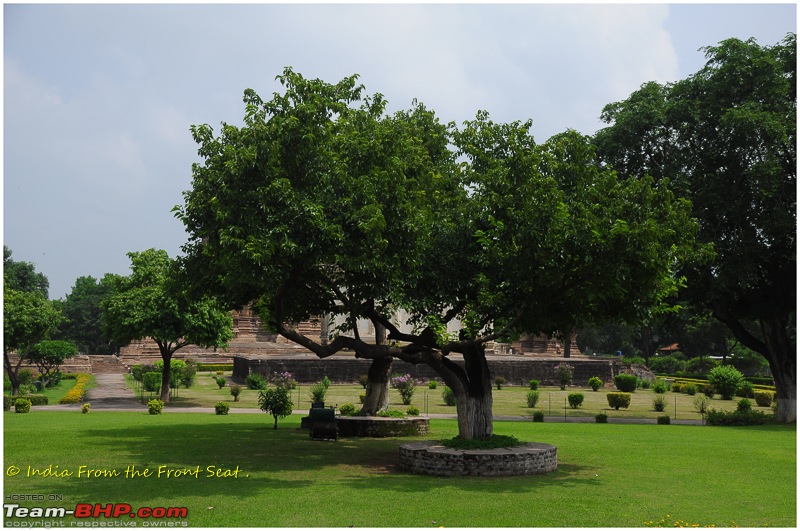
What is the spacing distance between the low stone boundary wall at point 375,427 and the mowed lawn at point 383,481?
61 centimetres

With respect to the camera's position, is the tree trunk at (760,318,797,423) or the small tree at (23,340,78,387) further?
the small tree at (23,340,78,387)

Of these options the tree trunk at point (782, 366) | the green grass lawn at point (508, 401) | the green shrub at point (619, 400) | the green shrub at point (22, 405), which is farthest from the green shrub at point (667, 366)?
the green shrub at point (22, 405)

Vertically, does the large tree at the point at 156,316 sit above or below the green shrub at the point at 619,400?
above

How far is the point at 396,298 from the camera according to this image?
15.1 m

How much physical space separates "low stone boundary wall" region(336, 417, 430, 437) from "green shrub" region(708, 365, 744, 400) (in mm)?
24213

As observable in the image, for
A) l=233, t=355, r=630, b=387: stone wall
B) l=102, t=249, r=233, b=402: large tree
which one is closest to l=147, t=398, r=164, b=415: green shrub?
l=102, t=249, r=233, b=402: large tree

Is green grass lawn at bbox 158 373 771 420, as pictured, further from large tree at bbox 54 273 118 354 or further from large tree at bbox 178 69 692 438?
large tree at bbox 54 273 118 354

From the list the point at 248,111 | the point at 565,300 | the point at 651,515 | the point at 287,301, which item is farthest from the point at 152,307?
the point at 651,515

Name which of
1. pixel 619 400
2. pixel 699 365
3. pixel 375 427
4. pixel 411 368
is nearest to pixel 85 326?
pixel 411 368

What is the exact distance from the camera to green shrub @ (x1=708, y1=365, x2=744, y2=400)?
40.6m

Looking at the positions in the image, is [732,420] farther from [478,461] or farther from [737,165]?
[478,461]

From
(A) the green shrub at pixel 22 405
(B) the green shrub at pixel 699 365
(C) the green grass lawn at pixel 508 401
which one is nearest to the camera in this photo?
(A) the green shrub at pixel 22 405

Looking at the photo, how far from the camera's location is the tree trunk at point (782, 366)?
94.5 ft

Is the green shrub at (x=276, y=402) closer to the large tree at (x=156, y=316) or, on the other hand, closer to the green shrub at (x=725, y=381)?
the large tree at (x=156, y=316)
